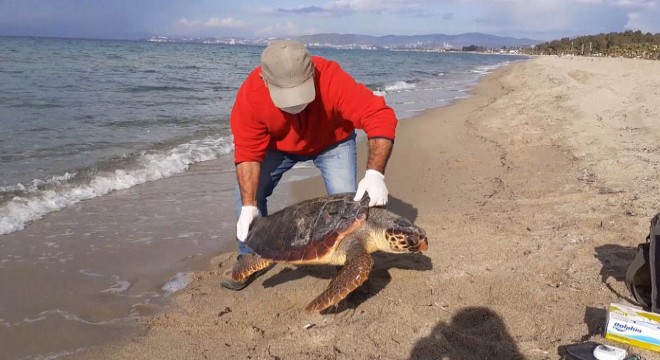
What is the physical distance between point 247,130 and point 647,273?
2750 millimetres

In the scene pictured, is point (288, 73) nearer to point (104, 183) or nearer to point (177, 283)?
point (177, 283)

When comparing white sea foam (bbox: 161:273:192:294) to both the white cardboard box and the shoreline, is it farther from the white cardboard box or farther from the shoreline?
the white cardboard box

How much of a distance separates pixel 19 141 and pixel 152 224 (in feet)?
15.8

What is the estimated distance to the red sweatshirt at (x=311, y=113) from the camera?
357cm

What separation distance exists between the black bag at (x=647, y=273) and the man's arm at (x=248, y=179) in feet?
8.47

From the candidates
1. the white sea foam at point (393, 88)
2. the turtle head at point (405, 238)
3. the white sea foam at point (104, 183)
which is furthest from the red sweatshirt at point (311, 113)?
the white sea foam at point (393, 88)

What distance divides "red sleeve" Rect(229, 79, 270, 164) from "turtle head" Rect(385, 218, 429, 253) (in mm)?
1142

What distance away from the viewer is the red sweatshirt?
3.57 metres

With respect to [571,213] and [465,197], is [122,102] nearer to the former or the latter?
[465,197]

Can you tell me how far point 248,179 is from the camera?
376 cm

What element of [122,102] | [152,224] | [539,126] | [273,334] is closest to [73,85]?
[122,102]

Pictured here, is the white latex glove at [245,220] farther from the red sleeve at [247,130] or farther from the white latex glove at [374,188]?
the white latex glove at [374,188]

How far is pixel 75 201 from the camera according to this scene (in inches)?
237

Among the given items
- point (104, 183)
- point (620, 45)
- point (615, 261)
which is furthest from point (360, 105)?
point (620, 45)
